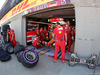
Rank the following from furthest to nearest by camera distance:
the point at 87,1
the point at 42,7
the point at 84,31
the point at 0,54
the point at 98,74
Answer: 1. the point at 42,7
2. the point at 0,54
3. the point at 84,31
4. the point at 87,1
5. the point at 98,74

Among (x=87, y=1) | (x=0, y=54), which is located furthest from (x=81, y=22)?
(x=0, y=54)

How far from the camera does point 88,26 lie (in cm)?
252

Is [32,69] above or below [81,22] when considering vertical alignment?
below

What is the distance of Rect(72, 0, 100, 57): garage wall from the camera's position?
2.40 meters

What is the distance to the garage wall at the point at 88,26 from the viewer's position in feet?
7.89

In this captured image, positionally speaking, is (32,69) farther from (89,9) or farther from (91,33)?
(89,9)

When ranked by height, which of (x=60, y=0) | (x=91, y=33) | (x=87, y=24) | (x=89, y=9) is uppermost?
(x=60, y=0)

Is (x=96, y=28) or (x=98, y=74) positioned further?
(x=96, y=28)

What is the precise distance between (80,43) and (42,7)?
276cm

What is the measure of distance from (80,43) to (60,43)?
0.82 m

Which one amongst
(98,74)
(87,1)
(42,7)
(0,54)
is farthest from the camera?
(42,7)

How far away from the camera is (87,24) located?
8.27 ft

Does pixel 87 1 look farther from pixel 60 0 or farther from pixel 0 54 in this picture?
pixel 0 54

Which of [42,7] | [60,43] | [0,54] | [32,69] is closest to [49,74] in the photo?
[32,69]
